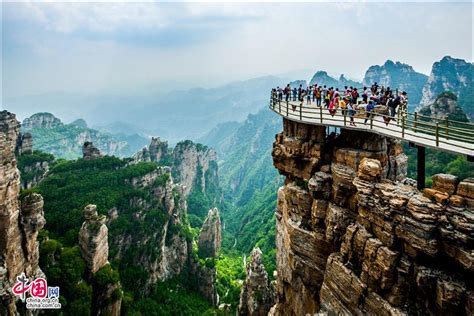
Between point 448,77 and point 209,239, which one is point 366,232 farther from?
point 448,77

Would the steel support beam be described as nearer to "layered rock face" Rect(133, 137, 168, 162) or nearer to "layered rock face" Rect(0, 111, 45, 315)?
"layered rock face" Rect(0, 111, 45, 315)

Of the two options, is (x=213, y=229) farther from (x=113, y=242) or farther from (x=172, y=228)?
(x=113, y=242)

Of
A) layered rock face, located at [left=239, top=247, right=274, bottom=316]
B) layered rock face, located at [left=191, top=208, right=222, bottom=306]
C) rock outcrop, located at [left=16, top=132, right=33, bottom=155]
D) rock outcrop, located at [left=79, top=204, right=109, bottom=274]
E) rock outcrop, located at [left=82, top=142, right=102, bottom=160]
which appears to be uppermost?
rock outcrop, located at [left=16, top=132, right=33, bottom=155]

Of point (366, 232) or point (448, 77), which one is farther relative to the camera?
point (448, 77)

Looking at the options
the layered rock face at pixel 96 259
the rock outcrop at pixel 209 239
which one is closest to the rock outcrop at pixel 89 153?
the rock outcrop at pixel 209 239

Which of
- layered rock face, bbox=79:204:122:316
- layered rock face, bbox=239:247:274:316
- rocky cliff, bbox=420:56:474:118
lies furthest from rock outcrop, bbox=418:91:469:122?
layered rock face, bbox=79:204:122:316

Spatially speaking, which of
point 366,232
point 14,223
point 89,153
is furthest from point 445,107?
point 14,223
